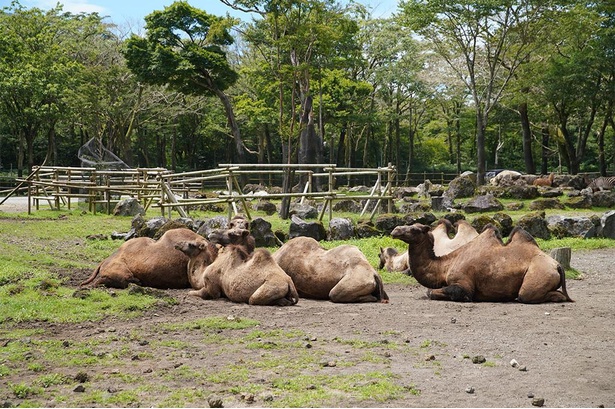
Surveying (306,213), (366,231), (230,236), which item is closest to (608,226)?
(366,231)

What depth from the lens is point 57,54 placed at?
45219 millimetres

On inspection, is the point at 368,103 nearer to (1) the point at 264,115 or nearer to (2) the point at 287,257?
(1) the point at 264,115

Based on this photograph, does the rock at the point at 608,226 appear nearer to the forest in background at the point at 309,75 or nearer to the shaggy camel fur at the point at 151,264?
the forest in background at the point at 309,75

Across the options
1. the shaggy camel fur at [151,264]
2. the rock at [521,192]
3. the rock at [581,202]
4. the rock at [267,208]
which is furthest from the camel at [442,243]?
the rock at [521,192]

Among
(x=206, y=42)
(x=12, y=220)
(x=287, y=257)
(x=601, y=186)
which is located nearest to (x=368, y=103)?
(x=206, y=42)

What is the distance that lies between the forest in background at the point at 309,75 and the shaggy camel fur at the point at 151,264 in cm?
1156

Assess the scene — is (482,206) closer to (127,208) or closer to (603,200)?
(603,200)

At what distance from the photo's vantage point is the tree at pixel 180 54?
136 ft

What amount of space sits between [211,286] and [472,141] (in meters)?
63.9

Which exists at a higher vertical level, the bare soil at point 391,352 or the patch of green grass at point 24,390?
the patch of green grass at point 24,390

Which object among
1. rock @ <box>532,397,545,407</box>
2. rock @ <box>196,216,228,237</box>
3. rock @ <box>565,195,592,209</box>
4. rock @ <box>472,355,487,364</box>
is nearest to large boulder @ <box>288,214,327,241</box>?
rock @ <box>196,216,228,237</box>

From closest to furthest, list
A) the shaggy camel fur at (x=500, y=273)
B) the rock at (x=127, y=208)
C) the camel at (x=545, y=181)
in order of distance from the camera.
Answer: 1. the shaggy camel fur at (x=500, y=273)
2. the rock at (x=127, y=208)
3. the camel at (x=545, y=181)

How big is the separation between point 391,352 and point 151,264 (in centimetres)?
526

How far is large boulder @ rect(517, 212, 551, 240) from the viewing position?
1880cm
